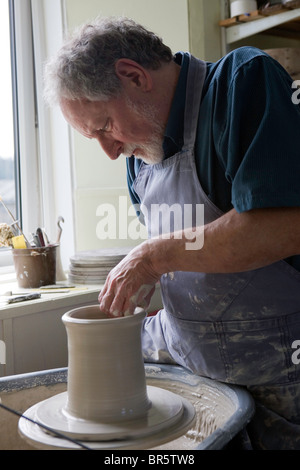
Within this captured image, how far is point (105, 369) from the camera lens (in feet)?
3.58

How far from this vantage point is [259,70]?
112 centimetres

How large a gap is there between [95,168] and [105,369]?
1253 millimetres

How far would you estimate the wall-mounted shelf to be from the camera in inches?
75.2

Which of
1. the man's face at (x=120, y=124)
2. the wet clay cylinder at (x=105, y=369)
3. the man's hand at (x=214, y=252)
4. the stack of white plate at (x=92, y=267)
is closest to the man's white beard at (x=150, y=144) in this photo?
the man's face at (x=120, y=124)

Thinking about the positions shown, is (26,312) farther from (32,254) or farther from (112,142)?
(112,142)

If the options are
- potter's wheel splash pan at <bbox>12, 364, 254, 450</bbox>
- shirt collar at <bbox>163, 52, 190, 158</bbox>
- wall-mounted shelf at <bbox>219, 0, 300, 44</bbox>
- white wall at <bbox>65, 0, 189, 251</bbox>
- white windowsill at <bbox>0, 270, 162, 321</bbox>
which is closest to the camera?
potter's wheel splash pan at <bbox>12, 364, 254, 450</bbox>

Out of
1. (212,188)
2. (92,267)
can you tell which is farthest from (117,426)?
(92,267)

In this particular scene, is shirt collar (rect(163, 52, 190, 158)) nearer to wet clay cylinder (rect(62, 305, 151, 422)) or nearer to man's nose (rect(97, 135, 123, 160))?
man's nose (rect(97, 135, 123, 160))

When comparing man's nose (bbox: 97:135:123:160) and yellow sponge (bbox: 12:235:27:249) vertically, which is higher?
man's nose (bbox: 97:135:123:160)

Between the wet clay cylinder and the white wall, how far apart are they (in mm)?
1142

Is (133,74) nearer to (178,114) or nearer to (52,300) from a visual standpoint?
(178,114)

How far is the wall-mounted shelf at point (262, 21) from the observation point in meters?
1.91

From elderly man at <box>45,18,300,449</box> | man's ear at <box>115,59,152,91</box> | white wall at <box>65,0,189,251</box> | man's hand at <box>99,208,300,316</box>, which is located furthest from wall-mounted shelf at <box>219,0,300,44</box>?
man's hand at <box>99,208,300,316</box>
